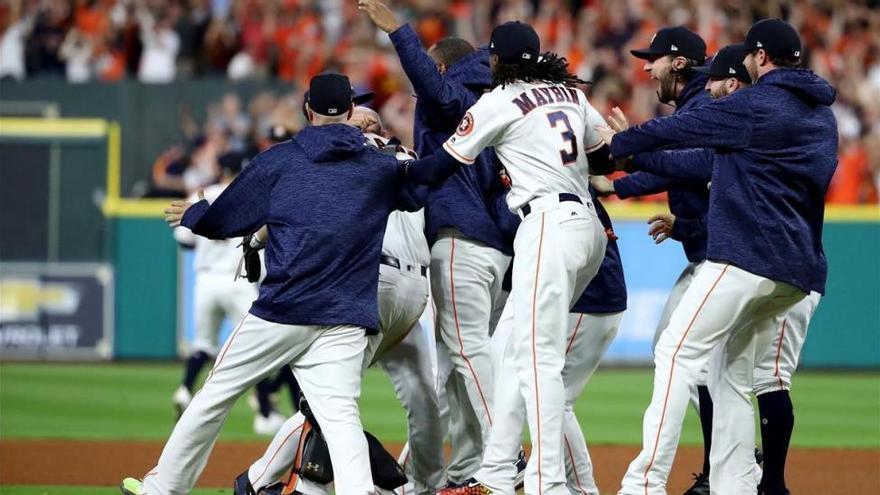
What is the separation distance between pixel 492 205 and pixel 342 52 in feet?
38.0

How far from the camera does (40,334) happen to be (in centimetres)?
1673

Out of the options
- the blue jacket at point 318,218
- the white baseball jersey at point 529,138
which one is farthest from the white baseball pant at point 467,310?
the blue jacket at point 318,218

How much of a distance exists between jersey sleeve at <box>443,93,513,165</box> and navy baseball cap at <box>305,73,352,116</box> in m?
0.53

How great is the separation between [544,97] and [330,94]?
992mm

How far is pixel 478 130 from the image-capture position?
6.56 m

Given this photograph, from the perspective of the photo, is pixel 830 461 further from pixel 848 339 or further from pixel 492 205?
pixel 848 339

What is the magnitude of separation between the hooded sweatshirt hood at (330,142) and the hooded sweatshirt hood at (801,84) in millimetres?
1906

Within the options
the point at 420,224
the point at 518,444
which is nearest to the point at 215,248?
the point at 420,224

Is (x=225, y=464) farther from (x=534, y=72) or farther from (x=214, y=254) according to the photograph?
(x=534, y=72)

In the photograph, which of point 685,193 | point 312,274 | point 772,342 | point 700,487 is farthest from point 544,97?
point 700,487

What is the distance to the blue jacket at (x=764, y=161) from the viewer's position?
21.6 feet

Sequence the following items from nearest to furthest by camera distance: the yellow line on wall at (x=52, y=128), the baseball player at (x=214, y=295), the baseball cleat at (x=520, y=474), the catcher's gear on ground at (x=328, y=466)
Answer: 1. the catcher's gear on ground at (x=328, y=466)
2. the baseball cleat at (x=520, y=474)
3. the baseball player at (x=214, y=295)
4. the yellow line on wall at (x=52, y=128)

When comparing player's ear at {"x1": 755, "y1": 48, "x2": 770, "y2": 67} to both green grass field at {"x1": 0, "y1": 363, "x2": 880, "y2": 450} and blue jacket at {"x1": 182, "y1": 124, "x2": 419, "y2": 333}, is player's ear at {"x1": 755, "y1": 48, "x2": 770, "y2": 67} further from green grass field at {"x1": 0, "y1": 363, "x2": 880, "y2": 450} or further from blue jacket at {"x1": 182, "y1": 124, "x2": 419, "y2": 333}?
green grass field at {"x1": 0, "y1": 363, "x2": 880, "y2": 450}

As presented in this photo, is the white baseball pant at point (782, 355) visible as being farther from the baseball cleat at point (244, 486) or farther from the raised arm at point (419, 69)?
the baseball cleat at point (244, 486)
